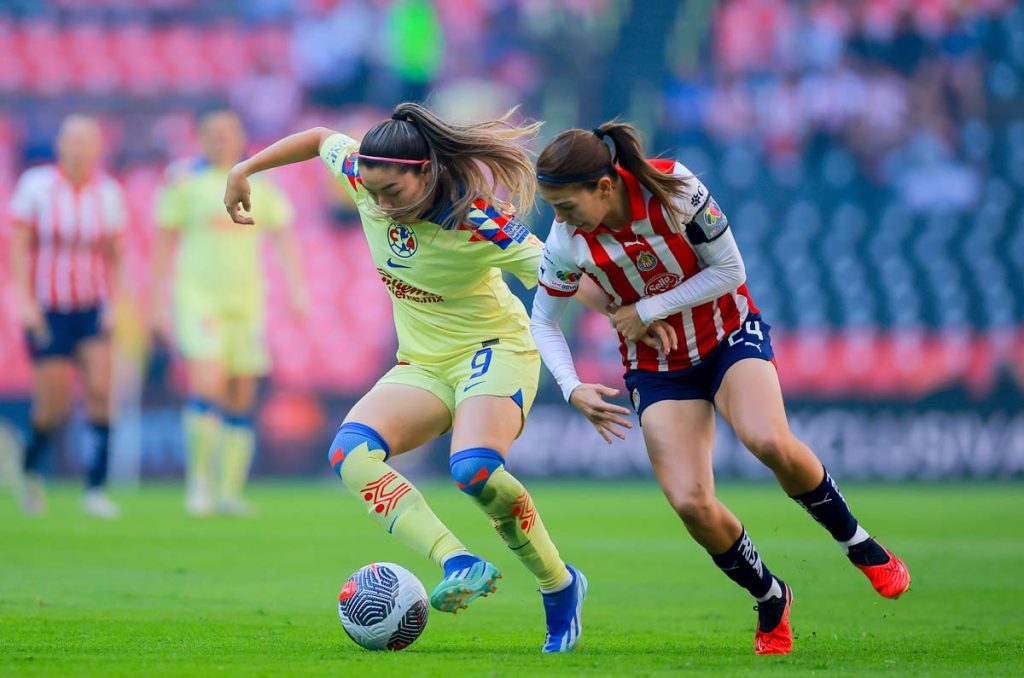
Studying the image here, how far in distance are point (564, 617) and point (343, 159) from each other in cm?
207

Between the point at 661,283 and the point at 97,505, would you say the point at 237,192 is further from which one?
the point at 97,505

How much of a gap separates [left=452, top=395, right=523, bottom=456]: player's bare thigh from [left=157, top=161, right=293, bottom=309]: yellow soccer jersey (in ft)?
22.2

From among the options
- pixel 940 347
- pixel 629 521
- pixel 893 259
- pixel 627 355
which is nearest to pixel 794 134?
pixel 893 259

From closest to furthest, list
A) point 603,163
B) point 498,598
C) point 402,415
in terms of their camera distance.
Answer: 1. point 603,163
2. point 402,415
3. point 498,598

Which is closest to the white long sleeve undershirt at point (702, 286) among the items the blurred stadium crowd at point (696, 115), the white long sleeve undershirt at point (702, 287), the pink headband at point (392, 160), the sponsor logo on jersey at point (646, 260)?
the white long sleeve undershirt at point (702, 287)

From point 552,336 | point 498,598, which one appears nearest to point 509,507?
point 552,336

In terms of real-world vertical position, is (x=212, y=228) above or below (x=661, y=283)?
below

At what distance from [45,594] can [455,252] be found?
9.29 feet

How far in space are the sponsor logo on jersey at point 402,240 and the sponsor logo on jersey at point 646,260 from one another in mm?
896

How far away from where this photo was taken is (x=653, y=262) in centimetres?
550

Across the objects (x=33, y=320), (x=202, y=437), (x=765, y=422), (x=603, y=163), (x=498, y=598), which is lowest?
(x=202, y=437)

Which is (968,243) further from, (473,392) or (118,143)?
(473,392)

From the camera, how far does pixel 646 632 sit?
20.1 feet

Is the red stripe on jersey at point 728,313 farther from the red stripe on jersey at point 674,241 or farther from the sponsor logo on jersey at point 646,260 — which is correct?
the sponsor logo on jersey at point 646,260
